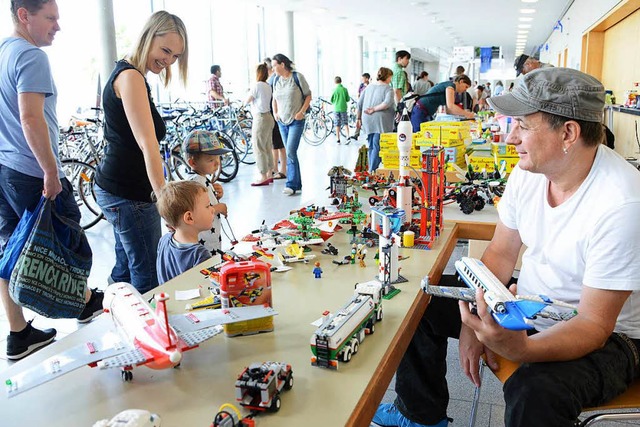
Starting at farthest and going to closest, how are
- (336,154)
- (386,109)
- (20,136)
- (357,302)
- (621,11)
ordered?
(336,154) → (621,11) → (386,109) → (20,136) → (357,302)

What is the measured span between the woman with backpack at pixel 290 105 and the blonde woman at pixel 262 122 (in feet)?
0.64

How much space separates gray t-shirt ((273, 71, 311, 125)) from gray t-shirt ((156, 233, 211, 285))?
4.25 metres

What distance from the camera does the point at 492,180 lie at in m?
2.75

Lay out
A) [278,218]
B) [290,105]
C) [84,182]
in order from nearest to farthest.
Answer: [278,218], [84,182], [290,105]

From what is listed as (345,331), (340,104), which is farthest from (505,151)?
(340,104)

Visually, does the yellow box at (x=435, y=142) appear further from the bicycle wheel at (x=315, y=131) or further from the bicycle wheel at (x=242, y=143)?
the bicycle wheel at (x=315, y=131)

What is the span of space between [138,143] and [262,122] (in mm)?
4386

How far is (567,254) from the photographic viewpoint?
1.42 meters

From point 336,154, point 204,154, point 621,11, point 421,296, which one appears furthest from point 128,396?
point 336,154

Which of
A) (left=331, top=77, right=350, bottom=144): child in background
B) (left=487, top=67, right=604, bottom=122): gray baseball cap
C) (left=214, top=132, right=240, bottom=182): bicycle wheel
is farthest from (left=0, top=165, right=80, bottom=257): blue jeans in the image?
(left=331, top=77, right=350, bottom=144): child in background

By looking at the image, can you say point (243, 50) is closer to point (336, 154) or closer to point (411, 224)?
point (336, 154)

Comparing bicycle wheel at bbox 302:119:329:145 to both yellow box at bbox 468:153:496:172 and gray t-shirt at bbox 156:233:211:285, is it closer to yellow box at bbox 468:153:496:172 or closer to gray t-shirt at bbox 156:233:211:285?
yellow box at bbox 468:153:496:172

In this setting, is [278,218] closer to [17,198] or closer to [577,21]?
[17,198]

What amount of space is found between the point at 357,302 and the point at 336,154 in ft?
29.7
